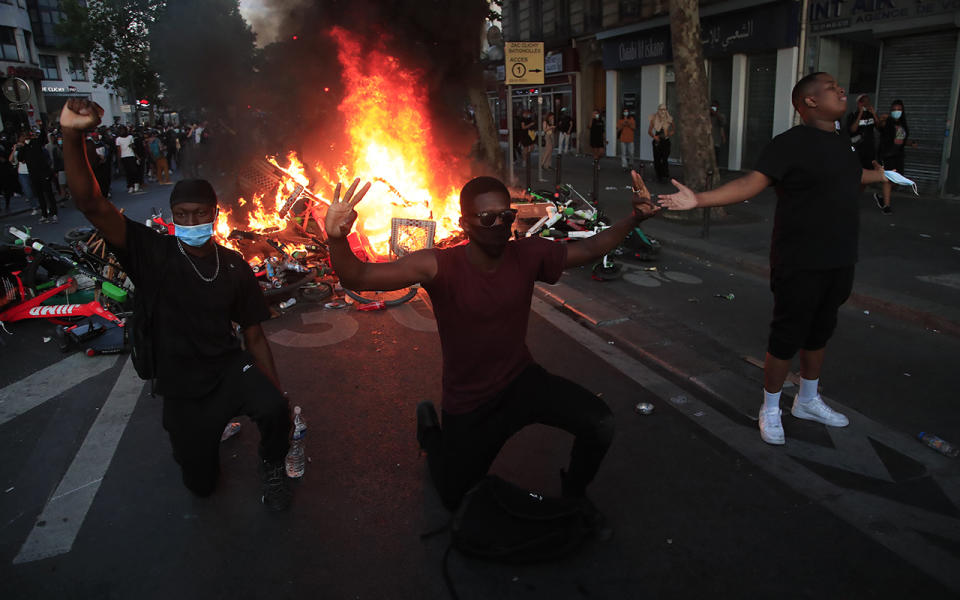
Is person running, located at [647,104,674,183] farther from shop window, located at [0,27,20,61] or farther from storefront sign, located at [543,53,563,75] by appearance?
shop window, located at [0,27,20,61]

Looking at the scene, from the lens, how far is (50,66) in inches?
2087

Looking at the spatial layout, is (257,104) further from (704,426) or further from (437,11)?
(704,426)

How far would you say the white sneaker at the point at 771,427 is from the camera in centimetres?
396

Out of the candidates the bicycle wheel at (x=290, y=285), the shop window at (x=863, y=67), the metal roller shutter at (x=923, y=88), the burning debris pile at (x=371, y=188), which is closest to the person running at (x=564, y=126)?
the shop window at (x=863, y=67)

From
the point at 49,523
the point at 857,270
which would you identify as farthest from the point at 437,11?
the point at 49,523

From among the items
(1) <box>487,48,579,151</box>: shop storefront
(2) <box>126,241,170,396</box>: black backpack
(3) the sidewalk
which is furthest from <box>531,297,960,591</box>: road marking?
(1) <box>487,48,579,151</box>: shop storefront

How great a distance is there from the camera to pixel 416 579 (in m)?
2.93

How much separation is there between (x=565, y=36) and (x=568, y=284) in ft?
70.8

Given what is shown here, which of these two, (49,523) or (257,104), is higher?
(257,104)

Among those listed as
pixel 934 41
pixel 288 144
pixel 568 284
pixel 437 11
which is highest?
pixel 437 11

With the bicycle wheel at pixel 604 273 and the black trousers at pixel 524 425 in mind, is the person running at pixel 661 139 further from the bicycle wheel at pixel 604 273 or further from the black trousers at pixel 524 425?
the black trousers at pixel 524 425

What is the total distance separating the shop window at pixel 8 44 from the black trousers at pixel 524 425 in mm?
49065

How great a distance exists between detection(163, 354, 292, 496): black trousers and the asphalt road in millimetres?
348

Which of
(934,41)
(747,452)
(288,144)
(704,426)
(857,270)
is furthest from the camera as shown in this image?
(934,41)
